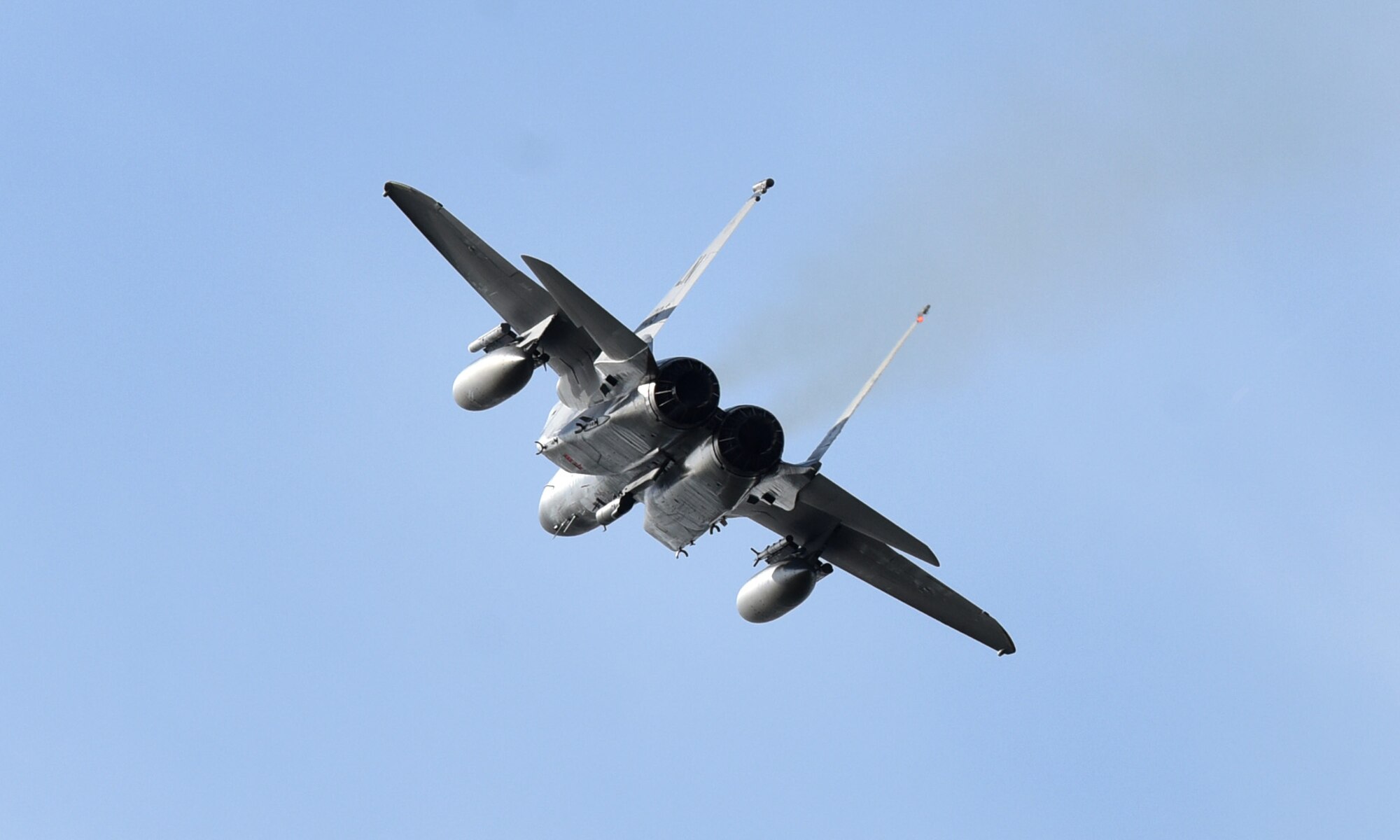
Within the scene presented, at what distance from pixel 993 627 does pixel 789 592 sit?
461 centimetres

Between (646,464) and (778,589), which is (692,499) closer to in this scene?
(646,464)

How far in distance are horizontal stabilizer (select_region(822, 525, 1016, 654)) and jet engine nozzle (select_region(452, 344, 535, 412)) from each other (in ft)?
25.3

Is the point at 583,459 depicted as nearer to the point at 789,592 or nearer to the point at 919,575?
the point at 789,592

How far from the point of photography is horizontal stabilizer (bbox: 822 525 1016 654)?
32.6m

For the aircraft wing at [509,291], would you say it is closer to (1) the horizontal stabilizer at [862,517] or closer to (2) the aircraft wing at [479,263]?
(2) the aircraft wing at [479,263]

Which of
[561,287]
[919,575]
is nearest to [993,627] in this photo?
[919,575]

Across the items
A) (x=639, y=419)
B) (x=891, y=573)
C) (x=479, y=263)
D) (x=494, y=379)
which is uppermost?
(x=891, y=573)

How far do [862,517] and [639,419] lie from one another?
4371mm

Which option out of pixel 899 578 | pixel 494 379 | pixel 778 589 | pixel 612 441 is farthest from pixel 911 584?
pixel 494 379

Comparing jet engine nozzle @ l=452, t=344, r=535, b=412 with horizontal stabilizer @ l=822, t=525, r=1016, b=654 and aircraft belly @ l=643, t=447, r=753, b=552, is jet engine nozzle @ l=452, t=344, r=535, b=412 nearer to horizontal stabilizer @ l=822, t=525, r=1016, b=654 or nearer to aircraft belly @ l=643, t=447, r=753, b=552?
aircraft belly @ l=643, t=447, r=753, b=552

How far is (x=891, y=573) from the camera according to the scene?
3297 centimetres

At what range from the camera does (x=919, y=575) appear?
32750mm

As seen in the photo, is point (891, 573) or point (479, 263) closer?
point (479, 263)

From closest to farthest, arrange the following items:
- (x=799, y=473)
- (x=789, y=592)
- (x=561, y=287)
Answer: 1. (x=561, y=287)
2. (x=799, y=473)
3. (x=789, y=592)
